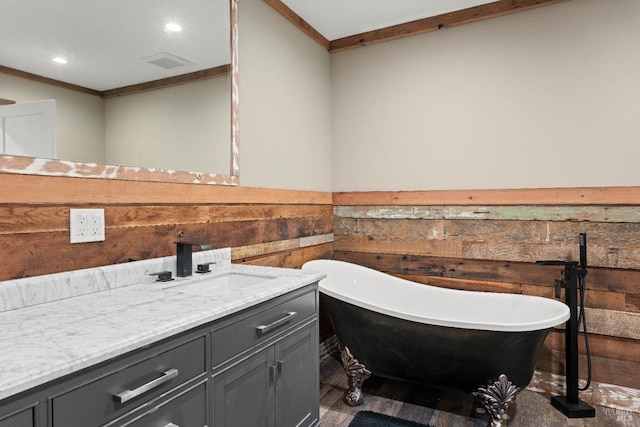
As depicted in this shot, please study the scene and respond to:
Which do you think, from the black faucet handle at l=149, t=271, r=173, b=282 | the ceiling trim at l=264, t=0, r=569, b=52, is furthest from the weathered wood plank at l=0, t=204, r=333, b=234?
the ceiling trim at l=264, t=0, r=569, b=52

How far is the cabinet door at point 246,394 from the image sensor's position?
1360 millimetres

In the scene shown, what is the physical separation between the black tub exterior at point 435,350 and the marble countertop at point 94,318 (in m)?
0.72

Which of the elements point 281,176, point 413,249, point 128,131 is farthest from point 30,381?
point 413,249

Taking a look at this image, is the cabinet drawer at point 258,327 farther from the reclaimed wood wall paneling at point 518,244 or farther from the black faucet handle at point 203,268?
the reclaimed wood wall paneling at point 518,244

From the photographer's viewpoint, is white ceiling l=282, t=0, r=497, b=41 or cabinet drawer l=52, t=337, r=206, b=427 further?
white ceiling l=282, t=0, r=497, b=41

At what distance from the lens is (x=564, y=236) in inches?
109

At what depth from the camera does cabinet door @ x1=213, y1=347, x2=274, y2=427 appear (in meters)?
1.36

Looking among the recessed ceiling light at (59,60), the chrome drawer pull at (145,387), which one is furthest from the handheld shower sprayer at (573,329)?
the recessed ceiling light at (59,60)

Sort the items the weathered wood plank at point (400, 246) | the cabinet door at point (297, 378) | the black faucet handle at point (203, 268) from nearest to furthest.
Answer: the cabinet door at point (297, 378)
the black faucet handle at point (203, 268)
the weathered wood plank at point (400, 246)

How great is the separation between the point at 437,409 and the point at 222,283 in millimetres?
1548

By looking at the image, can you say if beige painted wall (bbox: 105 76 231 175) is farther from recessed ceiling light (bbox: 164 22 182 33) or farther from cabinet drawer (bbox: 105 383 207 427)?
cabinet drawer (bbox: 105 383 207 427)

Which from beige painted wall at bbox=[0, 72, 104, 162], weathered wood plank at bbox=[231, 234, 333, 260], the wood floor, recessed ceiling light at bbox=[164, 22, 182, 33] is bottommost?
the wood floor

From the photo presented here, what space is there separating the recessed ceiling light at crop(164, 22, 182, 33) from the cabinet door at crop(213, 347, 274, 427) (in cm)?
160

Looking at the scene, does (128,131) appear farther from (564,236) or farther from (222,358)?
(564,236)
